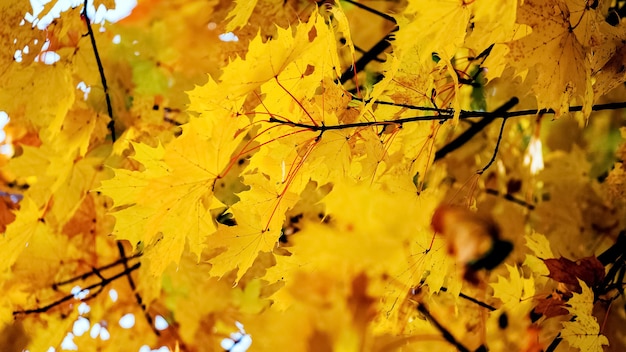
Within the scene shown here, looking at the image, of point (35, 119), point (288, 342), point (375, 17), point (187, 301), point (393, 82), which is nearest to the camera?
point (288, 342)

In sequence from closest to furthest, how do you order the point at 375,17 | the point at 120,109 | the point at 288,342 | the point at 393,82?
the point at 288,342
the point at 393,82
the point at 120,109
the point at 375,17

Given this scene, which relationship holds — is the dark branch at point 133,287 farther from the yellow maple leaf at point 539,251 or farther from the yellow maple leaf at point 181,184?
the yellow maple leaf at point 539,251

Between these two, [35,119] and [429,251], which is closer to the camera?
[429,251]

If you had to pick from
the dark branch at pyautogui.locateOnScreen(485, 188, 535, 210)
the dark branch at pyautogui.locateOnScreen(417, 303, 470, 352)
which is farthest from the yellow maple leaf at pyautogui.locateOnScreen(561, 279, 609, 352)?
the dark branch at pyautogui.locateOnScreen(485, 188, 535, 210)

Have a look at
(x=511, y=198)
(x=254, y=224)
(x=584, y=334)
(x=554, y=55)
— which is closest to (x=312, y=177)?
(x=254, y=224)

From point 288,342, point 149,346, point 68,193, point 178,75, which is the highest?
point 288,342

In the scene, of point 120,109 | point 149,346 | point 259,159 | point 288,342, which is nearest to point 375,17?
point 120,109

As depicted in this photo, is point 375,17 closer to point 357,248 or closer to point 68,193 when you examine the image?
point 68,193

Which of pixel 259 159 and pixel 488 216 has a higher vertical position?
pixel 259 159

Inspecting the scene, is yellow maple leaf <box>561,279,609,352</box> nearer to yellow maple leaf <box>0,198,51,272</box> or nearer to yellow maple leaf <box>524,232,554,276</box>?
yellow maple leaf <box>524,232,554,276</box>
